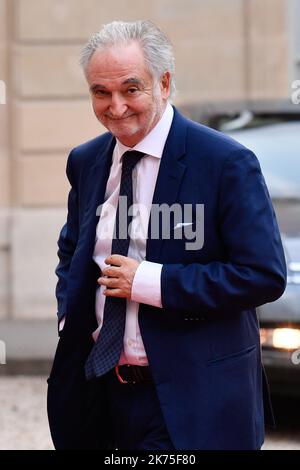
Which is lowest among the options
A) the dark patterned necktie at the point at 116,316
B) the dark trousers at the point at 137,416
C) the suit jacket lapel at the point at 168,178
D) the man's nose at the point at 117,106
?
the dark trousers at the point at 137,416

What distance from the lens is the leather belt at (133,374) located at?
3.20 meters

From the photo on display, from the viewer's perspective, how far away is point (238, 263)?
3.08 m

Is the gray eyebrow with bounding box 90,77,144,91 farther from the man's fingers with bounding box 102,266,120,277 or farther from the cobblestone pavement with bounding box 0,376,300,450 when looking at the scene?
the cobblestone pavement with bounding box 0,376,300,450

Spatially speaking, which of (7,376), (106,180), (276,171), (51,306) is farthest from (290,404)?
(106,180)

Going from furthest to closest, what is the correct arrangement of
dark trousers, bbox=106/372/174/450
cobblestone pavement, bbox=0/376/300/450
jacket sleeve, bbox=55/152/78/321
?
cobblestone pavement, bbox=0/376/300/450 → jacket sleeve, bbox=55/152/78/321 → dark trousers, bbox=106/372/174/450

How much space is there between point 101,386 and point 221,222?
0.61 metres

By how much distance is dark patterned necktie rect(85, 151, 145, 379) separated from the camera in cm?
319

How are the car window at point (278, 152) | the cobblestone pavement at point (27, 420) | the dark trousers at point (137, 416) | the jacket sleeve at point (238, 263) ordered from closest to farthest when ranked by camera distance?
1. the jacket sleeve at point (238, 263)
2. the dark trousers at point (137, 416)
3. the cobblestone pavement at point (27, 420)
4. the car window at point (278, 152)

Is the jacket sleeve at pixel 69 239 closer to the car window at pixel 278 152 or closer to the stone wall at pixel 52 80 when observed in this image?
the car window at pixel 278 152

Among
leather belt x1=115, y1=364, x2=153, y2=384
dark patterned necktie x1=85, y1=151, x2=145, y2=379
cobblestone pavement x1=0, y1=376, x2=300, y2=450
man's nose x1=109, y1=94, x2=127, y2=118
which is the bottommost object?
cobblestone pavement x1=0, y1=376, x2=300, y2=450

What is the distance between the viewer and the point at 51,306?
9.91m

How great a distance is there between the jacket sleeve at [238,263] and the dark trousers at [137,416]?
0.89 ft

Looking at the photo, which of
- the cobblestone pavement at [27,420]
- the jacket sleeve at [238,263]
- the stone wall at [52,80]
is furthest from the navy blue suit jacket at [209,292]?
the stone wall at [52,80]

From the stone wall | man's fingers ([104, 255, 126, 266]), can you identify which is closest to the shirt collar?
man's fingers ([104, 255, 126, 266])
